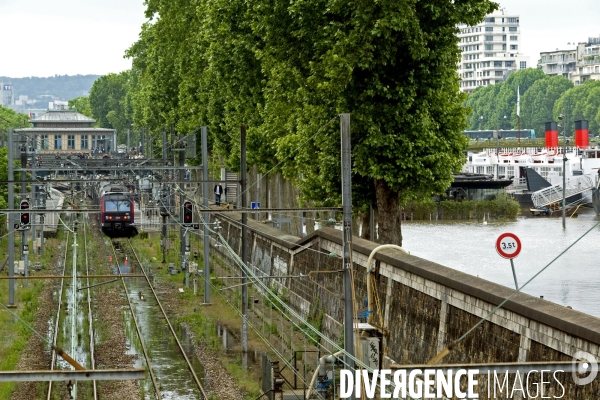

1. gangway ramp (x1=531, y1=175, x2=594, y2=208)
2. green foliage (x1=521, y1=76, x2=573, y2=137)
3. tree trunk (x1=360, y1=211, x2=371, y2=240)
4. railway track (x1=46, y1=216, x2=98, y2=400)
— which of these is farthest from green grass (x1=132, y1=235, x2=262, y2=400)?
green foliage (x1=521, y1=76, x2=573, y2=137)

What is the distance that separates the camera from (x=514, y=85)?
194625 millimetres

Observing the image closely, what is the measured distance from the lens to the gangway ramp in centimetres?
9525

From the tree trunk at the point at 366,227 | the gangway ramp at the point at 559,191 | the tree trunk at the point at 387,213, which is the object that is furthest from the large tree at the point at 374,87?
the gangway ramp at the point at 559,191

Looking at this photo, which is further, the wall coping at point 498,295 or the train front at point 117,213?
the train front at point 117,213

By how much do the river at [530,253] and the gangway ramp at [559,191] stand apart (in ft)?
18.1

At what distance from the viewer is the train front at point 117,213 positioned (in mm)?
65812

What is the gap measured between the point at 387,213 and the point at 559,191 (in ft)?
227

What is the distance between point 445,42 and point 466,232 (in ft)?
154

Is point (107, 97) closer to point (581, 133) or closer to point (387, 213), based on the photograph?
point (581, 133)

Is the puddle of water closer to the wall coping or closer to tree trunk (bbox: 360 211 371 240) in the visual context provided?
the wall coping

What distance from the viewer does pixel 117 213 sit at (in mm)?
66438

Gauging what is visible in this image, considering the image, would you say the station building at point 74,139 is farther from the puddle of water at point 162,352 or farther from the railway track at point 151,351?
the puddle of water at point 162,352

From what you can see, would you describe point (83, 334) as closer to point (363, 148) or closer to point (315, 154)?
point (315, 154)

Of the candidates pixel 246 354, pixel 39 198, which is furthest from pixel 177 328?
pixel 39 198
